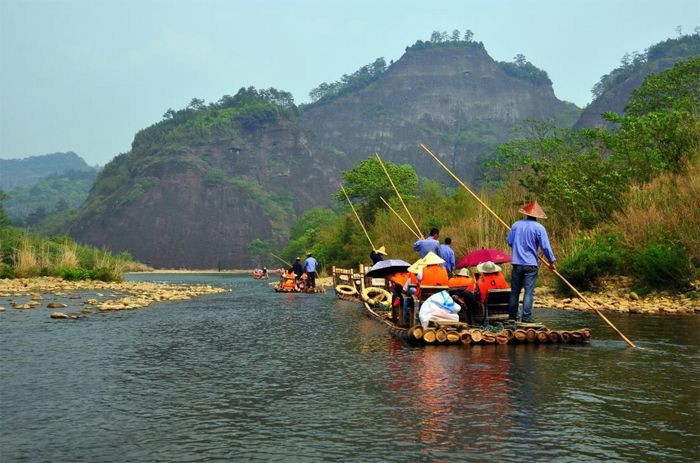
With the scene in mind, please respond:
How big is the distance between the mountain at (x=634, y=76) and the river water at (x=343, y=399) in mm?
170675

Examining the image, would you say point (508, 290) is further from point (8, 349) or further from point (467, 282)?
point (8, 349)

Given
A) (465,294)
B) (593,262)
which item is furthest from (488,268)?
(593,262)

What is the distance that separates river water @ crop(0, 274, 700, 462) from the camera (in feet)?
22.6

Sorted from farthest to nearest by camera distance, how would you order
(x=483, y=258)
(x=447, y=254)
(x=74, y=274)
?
(x=74, y=274) → (x=447, y=254) → (x=483, y=258)

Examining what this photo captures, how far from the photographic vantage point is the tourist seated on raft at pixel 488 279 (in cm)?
1488

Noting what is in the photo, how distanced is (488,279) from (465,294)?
1.89ft

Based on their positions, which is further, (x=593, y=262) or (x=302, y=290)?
(x=302, y=290)

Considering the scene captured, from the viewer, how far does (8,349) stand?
46.1 ft

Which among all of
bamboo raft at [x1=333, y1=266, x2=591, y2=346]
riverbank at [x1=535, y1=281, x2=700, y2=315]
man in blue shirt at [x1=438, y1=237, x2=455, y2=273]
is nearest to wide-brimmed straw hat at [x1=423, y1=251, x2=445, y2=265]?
bamboo raft at [x1=333, y1=266, x2=591, y2=346]

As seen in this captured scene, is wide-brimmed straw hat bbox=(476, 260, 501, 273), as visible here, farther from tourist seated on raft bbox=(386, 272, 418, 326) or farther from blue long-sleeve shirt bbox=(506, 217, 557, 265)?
tourist seated on raft bbox=(386, 272, 418, 326)

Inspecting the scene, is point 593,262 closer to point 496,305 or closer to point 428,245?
point 428,245

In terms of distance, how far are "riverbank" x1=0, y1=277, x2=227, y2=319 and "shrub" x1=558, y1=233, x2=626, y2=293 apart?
15630 mm

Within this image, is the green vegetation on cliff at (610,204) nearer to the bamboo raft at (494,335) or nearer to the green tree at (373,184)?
the bamboo raft at (494,335)

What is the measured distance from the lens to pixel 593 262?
989 inches
